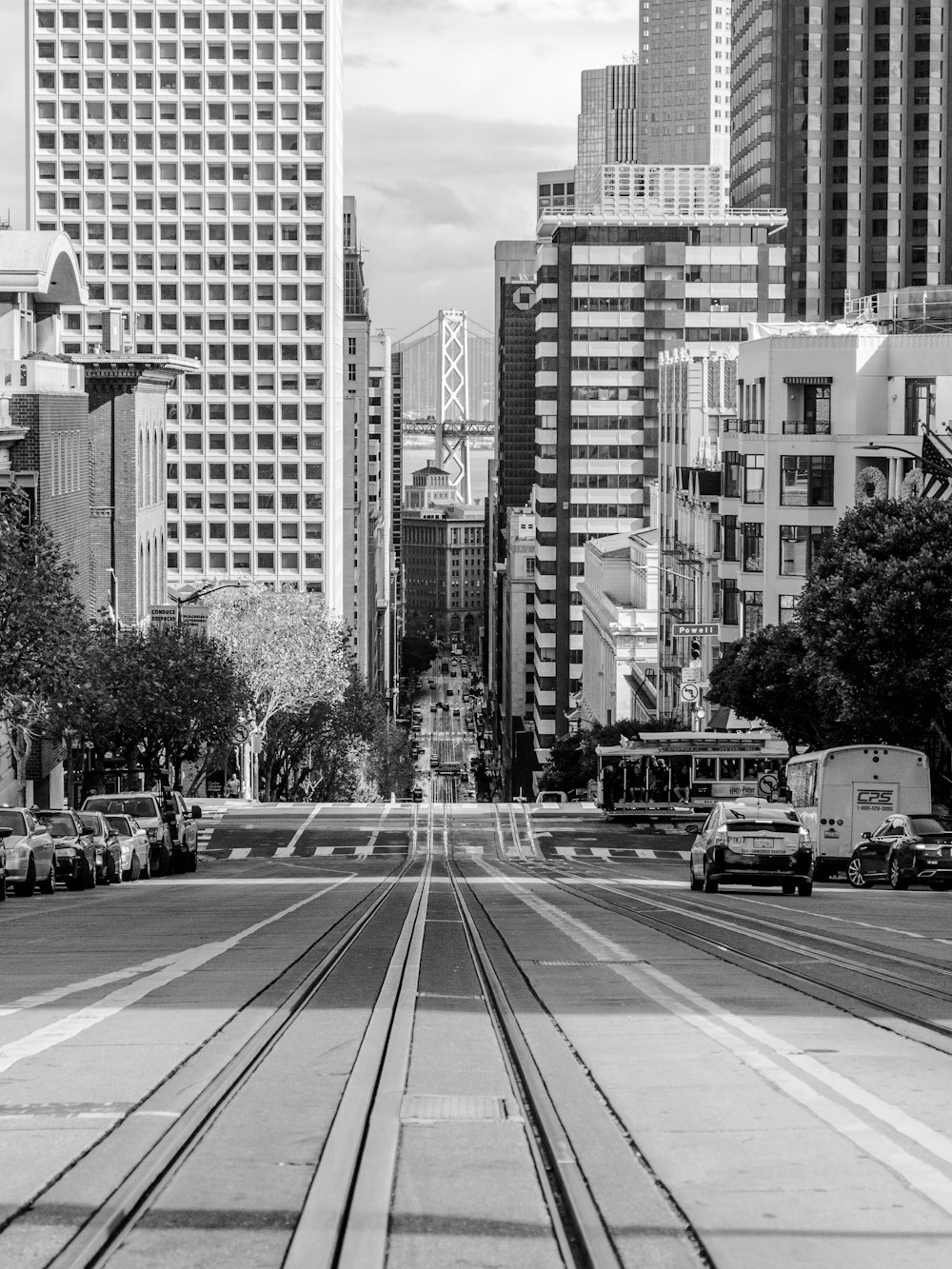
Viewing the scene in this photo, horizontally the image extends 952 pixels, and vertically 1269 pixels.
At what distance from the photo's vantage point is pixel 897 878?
119 feet

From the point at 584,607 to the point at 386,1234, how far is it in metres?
147

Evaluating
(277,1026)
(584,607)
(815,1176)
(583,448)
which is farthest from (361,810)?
(583,448)

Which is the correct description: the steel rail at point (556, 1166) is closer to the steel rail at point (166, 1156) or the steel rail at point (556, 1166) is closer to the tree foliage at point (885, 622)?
the steel rail at point (166, 1156)

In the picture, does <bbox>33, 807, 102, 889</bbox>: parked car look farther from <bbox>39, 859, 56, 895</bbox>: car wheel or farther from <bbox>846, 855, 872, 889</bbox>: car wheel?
<bbox>846, 855, 872, 889</bbox>: car wheel

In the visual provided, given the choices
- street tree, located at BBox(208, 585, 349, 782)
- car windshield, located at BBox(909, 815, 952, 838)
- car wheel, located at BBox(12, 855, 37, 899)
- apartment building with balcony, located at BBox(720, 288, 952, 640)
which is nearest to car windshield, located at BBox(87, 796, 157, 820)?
car wheel, located at BBox(12, 855, 37, 899)

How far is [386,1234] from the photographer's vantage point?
729 cm

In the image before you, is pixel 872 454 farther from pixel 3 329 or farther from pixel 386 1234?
pixel 386 1234

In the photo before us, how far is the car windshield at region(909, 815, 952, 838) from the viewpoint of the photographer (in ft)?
118

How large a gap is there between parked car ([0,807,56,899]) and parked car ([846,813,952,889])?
14.8m

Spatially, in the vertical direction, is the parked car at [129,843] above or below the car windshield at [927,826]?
below

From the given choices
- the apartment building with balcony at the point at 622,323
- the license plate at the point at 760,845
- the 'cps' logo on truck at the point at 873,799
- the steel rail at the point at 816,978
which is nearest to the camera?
the steel rail at the point at 816,978

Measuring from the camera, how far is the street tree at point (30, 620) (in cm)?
3878

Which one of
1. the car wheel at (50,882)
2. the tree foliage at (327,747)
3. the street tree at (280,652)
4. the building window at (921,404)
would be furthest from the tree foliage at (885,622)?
the tree foliage at (327,747)

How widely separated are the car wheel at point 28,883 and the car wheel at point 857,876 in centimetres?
1515
